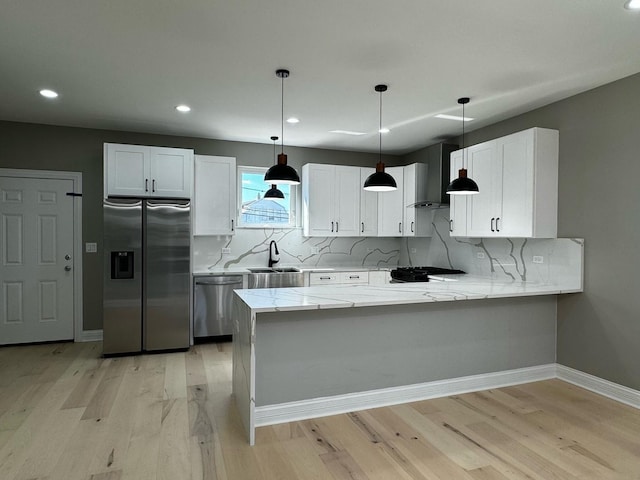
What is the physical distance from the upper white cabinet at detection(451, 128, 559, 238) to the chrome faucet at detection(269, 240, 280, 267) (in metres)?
2.71

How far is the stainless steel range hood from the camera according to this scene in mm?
4914

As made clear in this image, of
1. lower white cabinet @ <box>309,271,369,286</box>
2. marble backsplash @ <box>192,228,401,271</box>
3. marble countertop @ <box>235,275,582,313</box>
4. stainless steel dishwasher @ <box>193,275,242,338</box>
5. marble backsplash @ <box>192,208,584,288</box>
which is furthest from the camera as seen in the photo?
marble backsplash @ <box>192,228,401,271</box>

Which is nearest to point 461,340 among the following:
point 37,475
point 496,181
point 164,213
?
point 496,181

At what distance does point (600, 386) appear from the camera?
130 inches

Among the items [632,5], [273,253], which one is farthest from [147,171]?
[632,5]

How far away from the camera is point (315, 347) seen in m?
2.85

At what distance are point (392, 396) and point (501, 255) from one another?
2.17 meters

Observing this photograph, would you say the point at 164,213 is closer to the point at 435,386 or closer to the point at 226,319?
the point at 226,319

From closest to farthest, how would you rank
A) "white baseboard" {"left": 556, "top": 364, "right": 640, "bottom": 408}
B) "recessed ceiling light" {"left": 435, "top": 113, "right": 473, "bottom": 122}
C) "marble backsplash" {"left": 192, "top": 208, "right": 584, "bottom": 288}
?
"white baseboard" {"left": 556, "top": 364, "right": 640, "bottom": 408} → "marble backsplash" {"left": 192, "top": 208, "right": 584, "bottom": 288} → "recessed ceiling light" {"left": 435, "top": 113, "right": 473, "bottom": 122}

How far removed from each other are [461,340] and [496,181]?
1662 mm

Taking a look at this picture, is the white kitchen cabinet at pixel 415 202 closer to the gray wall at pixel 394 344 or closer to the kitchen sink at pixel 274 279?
the kitchen sink at pixel 274 279

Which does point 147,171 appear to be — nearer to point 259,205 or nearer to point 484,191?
point 259,205

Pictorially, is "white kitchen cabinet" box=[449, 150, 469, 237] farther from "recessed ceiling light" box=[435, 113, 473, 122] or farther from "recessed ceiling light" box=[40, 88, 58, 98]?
"recessed ceiling light" box=[40, 88, 58, 98]

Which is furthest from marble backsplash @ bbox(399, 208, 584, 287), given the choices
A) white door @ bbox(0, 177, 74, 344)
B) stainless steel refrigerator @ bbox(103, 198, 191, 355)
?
white door @ bbox(0, 177, 74, 344)
